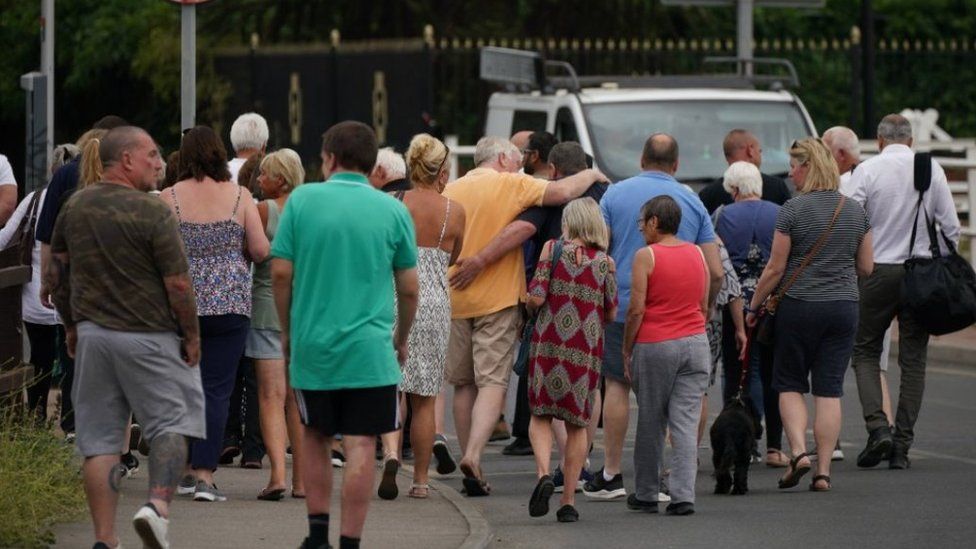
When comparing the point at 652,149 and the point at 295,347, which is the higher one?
the point at 652,149

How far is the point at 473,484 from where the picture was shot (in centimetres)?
1072

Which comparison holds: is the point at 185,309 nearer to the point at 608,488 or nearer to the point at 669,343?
the point at 669,343

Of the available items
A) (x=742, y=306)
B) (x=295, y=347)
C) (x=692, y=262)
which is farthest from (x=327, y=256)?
(x=742, y=306)

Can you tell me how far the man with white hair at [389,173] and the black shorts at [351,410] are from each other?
353 cm

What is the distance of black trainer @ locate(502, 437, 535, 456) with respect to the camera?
12602 mm

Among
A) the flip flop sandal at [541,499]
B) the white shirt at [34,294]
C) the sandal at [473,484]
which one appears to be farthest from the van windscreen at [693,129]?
the flip flop sandal at [541,499]

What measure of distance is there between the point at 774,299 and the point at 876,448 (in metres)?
1.28

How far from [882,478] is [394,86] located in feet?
54.5

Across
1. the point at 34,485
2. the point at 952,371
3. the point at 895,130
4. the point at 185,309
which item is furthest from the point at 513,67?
the point at 185,309

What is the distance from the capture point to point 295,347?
7.98 meters

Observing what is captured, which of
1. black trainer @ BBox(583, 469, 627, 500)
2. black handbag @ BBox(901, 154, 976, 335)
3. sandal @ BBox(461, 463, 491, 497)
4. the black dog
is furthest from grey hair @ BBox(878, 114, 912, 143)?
sandal @ BBox(461, 463, 491, 497)

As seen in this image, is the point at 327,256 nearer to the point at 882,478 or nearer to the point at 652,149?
the point at 652,149

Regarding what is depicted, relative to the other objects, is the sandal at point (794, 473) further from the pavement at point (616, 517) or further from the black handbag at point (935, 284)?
the black handbag at point (935, 284)

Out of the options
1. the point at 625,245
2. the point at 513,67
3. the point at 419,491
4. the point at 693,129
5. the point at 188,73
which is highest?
the point at 513,67
